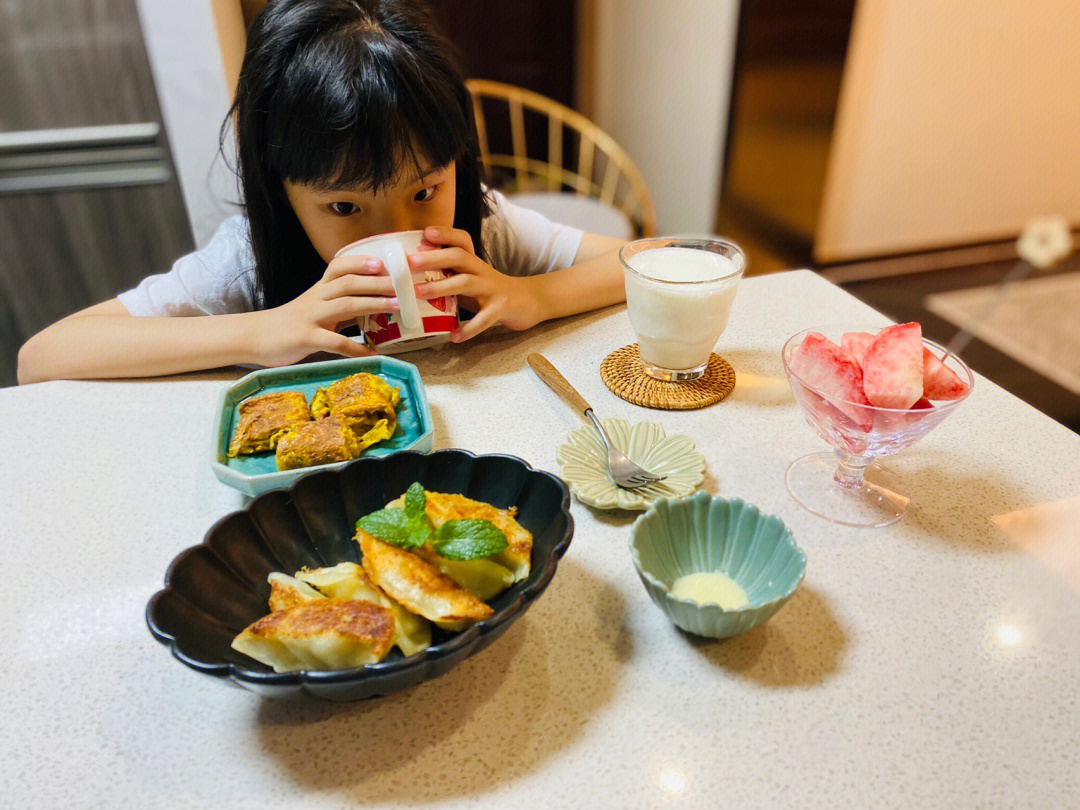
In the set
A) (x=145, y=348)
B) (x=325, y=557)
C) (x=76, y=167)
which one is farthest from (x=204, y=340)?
(x=76, y=167)

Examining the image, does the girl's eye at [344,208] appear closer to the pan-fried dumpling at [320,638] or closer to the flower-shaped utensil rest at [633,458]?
the flower-shaped utensil rest at [633,458]

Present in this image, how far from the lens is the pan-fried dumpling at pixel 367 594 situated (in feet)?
1.76

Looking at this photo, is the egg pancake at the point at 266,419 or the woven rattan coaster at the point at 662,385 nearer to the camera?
the egg pancake at the point at 266,419

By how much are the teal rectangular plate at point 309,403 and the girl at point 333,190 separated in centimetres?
5

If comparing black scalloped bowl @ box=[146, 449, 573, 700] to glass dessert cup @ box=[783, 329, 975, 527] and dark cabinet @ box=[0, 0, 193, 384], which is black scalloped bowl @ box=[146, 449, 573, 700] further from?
dark cabinet @ box=[0, 0, 193, 384]

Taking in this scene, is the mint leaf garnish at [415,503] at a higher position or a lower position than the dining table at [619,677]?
higher

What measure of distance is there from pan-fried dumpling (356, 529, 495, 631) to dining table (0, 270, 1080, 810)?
0.29ft

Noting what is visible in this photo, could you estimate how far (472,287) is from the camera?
96 cm

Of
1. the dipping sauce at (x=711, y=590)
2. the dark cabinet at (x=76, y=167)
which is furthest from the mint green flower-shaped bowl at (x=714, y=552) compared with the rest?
the dark cabinet at (x=76, y=167)

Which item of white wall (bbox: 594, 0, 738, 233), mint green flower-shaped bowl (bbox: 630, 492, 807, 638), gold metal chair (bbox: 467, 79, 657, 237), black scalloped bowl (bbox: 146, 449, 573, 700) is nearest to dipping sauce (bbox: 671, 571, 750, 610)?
mint green flower-shaped bowl (bbox: 630, 492, 807, 638)

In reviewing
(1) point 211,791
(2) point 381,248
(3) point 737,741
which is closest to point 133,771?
(1) point 211,791

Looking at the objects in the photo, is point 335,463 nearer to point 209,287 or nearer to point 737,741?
point 737,741

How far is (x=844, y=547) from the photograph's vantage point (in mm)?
703

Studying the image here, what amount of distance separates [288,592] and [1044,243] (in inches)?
134
